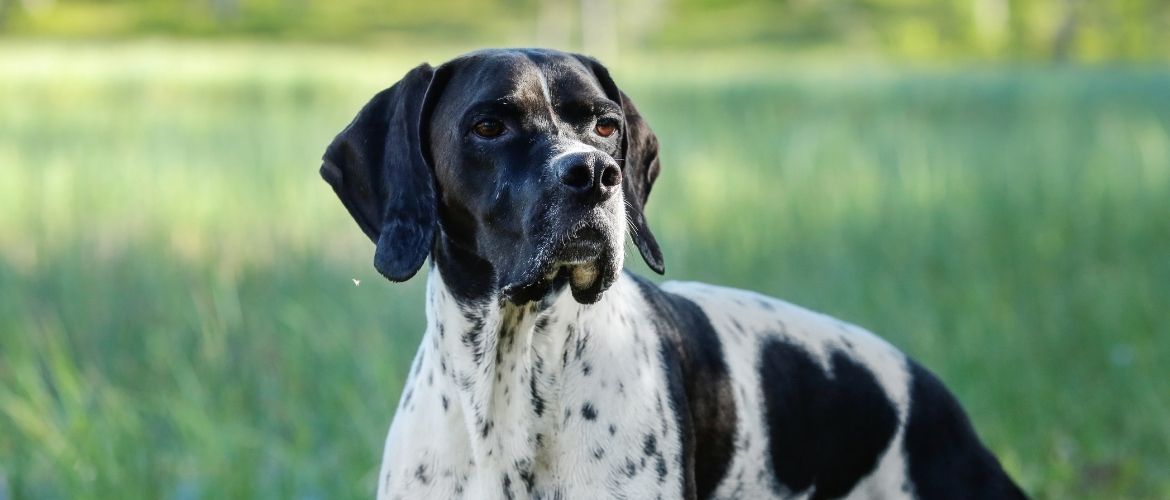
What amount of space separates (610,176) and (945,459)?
168 centimetres

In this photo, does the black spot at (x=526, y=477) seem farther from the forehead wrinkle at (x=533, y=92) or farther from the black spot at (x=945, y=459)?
the black spot at (x=945, y=459)

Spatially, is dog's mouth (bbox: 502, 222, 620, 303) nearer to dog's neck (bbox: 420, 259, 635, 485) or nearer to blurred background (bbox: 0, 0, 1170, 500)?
dog's neck (bbox: 420, 259, 635, 485)

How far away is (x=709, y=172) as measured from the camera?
35.8ft

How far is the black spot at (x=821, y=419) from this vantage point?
401 cm

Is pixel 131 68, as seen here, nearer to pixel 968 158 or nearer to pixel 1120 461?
pixel 968 158

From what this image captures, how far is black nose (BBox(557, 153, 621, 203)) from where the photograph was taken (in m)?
3.04

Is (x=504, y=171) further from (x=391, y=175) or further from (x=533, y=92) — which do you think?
(x=391, y=175)

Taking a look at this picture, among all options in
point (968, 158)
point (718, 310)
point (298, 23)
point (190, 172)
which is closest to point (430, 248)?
point (718, 310)

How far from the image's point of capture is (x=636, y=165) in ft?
12.6

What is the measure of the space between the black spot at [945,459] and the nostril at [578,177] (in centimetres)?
162

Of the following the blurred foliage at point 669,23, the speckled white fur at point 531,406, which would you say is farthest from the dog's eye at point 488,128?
the blurred foliage at point 669,23

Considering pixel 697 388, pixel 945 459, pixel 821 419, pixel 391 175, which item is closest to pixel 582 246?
pixel 391 175

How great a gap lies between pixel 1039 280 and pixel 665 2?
73.1 metres

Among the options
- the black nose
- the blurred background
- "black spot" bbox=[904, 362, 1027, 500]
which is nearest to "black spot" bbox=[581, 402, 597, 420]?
the black nose
